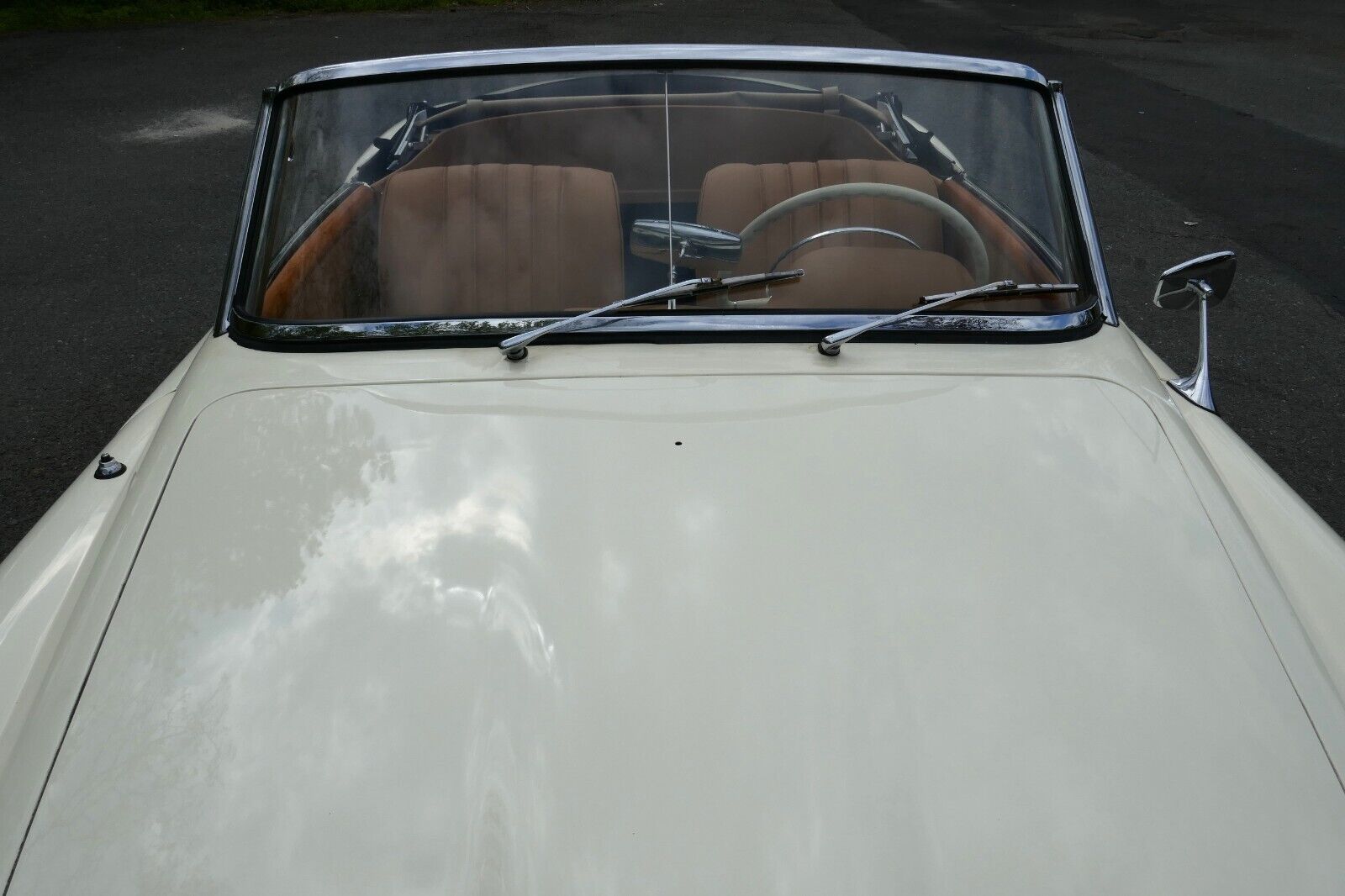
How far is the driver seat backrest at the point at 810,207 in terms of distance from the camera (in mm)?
2115

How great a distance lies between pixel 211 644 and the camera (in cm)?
141

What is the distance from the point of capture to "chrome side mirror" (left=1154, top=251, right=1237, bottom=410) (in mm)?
2088

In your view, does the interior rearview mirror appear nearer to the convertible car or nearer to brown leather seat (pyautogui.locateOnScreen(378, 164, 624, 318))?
the convertible car

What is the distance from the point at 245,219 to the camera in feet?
6.98

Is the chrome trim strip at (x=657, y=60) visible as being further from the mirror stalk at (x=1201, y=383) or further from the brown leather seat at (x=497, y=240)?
the mirror stalk at (x=1201, y=383)

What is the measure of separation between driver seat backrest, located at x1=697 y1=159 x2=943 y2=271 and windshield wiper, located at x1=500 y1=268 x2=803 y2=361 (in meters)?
0.15

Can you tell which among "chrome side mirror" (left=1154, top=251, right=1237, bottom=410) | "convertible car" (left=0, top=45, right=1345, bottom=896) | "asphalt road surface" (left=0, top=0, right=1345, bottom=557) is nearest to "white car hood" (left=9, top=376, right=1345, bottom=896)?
"convertible car" (left=0, top=45, right=1345, bottom=896)

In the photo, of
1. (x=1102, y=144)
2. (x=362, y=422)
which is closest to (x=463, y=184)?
(x=362, y=422)

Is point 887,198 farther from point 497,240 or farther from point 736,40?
point 736,40

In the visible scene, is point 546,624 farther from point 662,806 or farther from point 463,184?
point 463,184

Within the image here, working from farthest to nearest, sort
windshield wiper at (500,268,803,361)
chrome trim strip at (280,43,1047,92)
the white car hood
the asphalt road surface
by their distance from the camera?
1. the asphalt road surface
2. chrome trim strip at (280,43,1047,92)
3. windshield wiper at (500,268,803,361)
4. the white car hood

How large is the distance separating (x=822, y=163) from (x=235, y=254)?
1.23 meters

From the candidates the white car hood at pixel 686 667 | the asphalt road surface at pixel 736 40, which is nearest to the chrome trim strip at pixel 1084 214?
the white car hood at pixel 686 667

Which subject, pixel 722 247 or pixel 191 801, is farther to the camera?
A: pixel 722 247
